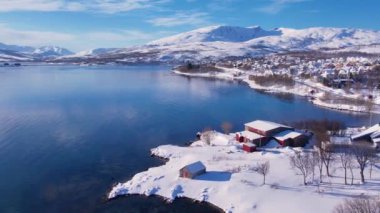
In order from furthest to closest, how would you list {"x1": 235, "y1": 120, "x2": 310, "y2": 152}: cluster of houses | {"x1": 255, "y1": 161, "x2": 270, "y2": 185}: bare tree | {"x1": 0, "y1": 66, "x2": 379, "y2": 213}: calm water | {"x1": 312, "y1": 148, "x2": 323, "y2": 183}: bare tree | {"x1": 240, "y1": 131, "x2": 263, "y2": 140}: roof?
{"x1": 240, "y1": 131, "x2": 263, "y2": 140}: roof, {"x1": 235, "y1": 120, "x2": 310, "y2": 152}: cluster of houses, {"x1": 255, "y1": 161, "x2": 270, "y2": 185}: bare tree, {"x1": 312, "y1": 148, "x2": 323, "y2": 183}: bare tree, {"x1": 0, "y1": 66, "x2": 379, "y2": 213}: calm water

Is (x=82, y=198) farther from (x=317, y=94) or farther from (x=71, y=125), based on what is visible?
(x=317, y=94)

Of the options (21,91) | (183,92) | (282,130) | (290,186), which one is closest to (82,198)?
(290,186)

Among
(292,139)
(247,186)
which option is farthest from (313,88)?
(247,186)

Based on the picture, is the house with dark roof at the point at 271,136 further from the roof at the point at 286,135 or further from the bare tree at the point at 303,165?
the bare tree at the point at 303,165

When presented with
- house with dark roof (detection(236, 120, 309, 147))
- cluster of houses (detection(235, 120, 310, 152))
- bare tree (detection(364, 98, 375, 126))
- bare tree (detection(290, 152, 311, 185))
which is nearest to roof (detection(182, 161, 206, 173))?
bare tree (detection(290, 152, 311, 185))

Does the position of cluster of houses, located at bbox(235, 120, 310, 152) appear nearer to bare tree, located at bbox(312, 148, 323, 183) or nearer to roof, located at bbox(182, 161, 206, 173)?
bare tree, located at bbox(312, 148, 323, 183)

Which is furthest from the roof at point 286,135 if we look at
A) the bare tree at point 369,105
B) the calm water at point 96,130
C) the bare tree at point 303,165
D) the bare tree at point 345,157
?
the bare tree at point 369,105
